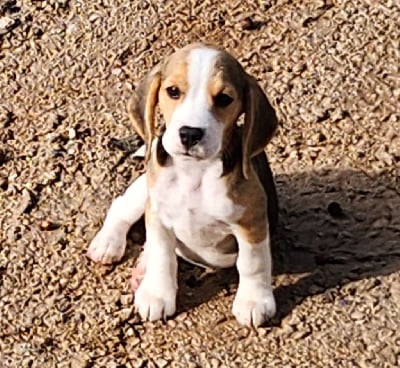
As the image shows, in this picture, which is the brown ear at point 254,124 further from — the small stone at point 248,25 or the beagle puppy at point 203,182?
the small stone at point 248,25

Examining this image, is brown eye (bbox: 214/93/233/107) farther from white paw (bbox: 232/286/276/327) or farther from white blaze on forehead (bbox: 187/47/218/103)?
white paw (bbox: 232/286/276/327)

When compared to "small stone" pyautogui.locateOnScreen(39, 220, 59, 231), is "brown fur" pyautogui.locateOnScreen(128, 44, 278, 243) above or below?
above

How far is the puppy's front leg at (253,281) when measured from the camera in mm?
5570

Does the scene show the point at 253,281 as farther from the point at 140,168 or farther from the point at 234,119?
the point at 140,168

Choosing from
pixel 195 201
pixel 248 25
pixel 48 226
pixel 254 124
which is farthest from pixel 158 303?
pixel 248 25

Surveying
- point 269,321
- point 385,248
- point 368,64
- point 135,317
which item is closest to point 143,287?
point 135,317

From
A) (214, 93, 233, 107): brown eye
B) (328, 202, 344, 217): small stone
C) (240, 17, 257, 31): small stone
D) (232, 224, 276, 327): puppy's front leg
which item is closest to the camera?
(214, 93, 233, 107): brown eye

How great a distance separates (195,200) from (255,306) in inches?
21.6

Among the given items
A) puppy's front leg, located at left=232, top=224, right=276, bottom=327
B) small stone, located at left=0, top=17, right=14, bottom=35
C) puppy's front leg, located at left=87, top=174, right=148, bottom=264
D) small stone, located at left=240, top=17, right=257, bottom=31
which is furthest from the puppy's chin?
small stone, located at left=0, top=17, right=14, bottom=35

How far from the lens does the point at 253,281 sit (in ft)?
18.7

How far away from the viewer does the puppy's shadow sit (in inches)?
235

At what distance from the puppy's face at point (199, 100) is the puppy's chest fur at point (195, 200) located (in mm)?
221

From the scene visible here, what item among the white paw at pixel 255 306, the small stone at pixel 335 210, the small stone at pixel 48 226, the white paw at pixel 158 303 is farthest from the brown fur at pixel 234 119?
the small stone at pixel 48 226

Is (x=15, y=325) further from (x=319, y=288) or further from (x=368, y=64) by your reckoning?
(x=368, y=64)
